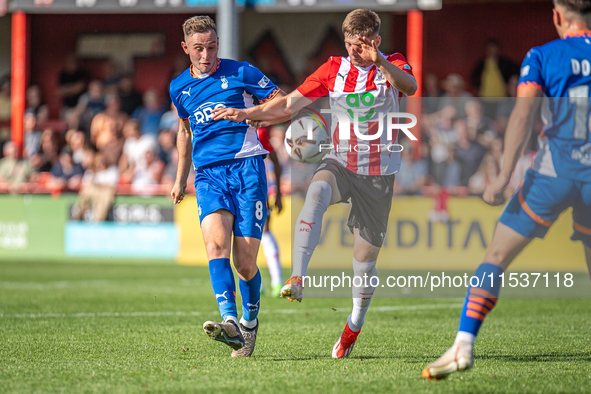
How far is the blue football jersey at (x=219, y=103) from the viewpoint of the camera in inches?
221

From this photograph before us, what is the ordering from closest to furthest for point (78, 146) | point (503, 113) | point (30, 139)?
point (503, 113) < point (78, 146) < point (30, 139)

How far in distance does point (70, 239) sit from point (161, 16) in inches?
362

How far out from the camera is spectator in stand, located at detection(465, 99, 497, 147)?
46.5ft

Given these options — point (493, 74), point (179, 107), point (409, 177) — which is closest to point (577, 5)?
point (179, 107)

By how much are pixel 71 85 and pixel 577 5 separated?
60.7ft

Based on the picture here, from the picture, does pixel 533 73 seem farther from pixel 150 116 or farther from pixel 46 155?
pixel 46 155

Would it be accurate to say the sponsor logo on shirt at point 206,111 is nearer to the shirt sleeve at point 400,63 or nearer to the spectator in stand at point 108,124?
the shirt sleeve at point 400,63

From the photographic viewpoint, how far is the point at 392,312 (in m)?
8.30

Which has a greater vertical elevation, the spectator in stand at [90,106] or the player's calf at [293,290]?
the spectator in stand at [90,106]

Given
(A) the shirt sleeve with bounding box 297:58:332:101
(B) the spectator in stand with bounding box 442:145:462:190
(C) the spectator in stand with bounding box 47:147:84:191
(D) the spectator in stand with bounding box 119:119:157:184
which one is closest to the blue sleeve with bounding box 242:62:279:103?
(A) the shirt sleeve with bounding box 297:58:332:101

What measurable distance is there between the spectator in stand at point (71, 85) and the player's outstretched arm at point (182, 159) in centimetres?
1559

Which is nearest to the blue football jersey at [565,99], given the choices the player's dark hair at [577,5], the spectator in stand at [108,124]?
the player's dark hair at [577,5]

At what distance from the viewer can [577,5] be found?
4301mm

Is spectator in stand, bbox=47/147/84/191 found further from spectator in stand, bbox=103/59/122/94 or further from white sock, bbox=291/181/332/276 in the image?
white sock, bbox=291/181/332/276
